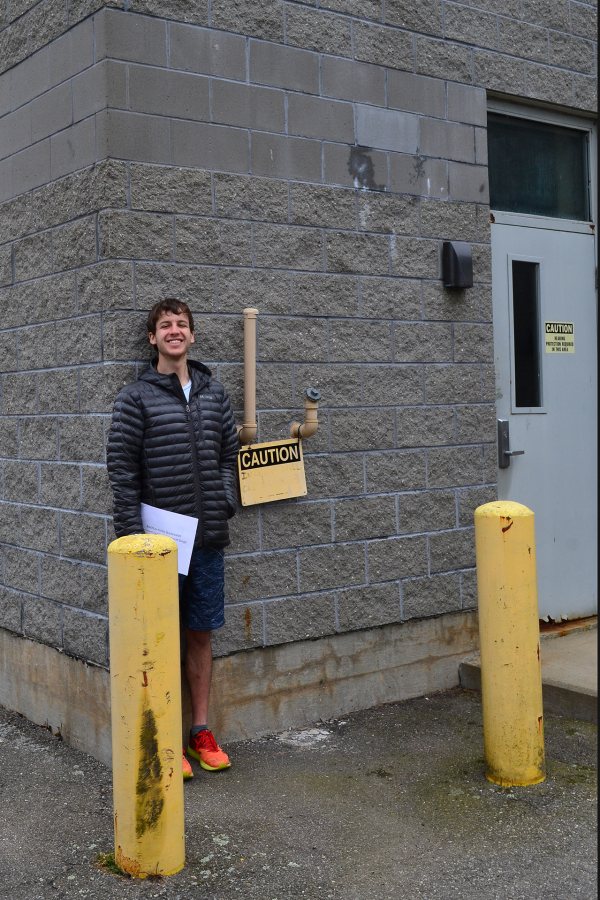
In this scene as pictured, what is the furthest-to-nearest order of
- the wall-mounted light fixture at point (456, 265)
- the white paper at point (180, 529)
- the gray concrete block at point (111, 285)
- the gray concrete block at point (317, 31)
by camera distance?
the wall-mounted light fixture at point (456, 265)
the gray concrete block at point (317, 31)
the gray concrete block at point (111, 285)
the white paper at point (180, 529)

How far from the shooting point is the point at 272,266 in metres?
5.14

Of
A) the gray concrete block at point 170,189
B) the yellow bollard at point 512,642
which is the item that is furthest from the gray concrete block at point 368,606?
the gray concrete block at point 170,189

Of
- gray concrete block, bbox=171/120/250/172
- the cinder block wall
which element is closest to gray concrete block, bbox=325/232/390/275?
the cinder block wall

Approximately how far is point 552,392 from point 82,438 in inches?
119

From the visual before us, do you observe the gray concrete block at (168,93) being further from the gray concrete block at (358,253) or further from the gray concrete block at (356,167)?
the gray concrete block at (358,253)

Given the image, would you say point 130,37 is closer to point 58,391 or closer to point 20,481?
point 58,391

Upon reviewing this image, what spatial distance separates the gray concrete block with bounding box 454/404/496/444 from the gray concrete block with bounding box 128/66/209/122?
7.16ft

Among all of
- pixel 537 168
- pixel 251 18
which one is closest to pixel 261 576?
pixel 251 18

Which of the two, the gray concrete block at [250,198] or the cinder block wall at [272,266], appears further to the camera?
the gray concrete block at [250,198]

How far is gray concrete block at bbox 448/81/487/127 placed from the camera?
5.80 m

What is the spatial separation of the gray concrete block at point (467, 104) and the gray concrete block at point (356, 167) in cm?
60

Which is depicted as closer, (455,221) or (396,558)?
(396,558)

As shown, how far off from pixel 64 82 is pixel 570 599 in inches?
167

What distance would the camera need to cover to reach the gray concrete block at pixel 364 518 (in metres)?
5.36
